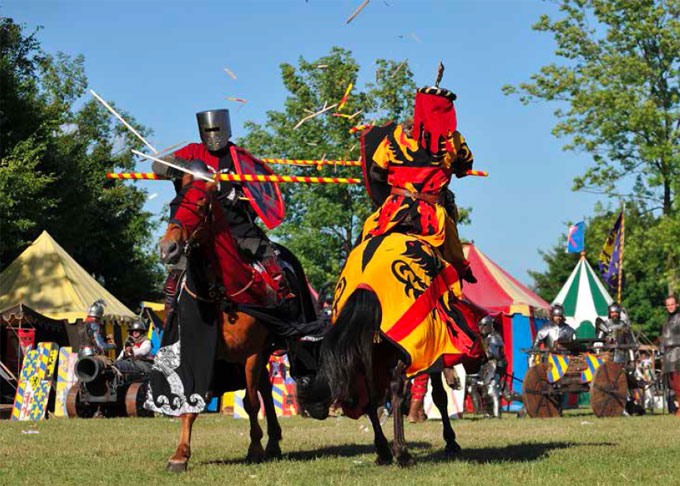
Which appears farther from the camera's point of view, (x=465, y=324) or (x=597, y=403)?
(x=597, y=403)

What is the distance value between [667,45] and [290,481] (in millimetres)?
28840

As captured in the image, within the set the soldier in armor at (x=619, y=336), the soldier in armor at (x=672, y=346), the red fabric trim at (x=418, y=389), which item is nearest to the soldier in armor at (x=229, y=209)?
the red fabric trim at (x=418, y=389)

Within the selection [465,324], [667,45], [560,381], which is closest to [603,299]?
[667,45]

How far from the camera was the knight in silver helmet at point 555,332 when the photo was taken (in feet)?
62.7

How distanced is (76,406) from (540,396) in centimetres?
778

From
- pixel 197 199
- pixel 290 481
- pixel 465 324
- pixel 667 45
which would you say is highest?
pixel 667 45

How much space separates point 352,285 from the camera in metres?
8.47

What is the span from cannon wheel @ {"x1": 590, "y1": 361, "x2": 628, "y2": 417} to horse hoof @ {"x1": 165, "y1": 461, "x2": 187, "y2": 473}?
10195mm

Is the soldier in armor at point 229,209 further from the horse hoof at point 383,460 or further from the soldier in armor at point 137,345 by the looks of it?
the soldier in armor at point 137,345

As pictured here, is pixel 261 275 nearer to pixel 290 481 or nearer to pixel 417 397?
pixel 290 481

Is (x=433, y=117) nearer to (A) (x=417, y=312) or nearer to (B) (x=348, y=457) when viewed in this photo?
(A) (x=417, y=312)

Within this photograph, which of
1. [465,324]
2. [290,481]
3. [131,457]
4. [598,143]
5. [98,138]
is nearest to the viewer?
[290,481]

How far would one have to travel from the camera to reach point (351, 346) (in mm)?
8109

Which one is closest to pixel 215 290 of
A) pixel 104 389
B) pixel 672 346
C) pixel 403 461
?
pixel 403 461
